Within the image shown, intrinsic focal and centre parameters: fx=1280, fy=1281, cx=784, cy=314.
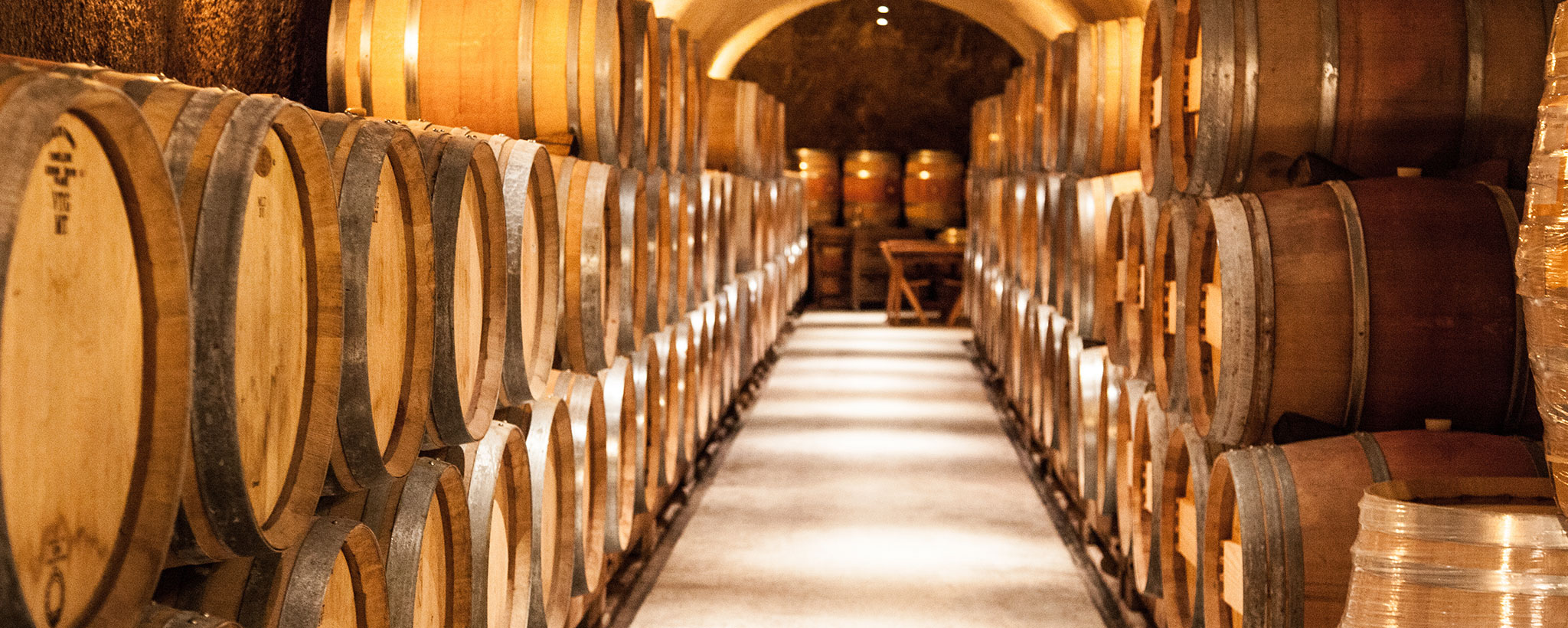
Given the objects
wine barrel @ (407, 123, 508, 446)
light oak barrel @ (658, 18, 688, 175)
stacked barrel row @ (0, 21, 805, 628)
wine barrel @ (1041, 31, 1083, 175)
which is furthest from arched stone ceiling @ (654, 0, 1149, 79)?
wine barrel @ (407, 123, 508, 446)

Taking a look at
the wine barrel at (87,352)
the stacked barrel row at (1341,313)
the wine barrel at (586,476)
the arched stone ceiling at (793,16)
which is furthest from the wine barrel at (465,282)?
the arched stone ceiling at (793,16)

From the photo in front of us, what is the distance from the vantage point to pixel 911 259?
1506cm

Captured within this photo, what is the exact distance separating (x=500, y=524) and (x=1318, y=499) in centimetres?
188

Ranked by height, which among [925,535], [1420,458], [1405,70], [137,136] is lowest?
[925,535]

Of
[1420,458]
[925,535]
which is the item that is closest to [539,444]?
[1420,458]

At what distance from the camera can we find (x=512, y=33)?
13.4 ft

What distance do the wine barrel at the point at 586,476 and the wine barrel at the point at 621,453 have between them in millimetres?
54

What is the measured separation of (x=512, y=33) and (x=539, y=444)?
55.9 inches

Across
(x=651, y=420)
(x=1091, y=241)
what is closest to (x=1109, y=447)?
(x=1091, y=241)

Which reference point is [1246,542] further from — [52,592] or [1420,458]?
[52,592]

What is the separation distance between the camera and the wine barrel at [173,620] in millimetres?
1495

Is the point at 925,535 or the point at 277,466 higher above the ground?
the point at 277,466

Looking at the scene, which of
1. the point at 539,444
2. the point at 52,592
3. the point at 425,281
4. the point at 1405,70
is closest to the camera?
the point at 52,592

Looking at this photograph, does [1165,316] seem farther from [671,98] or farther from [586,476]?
[671,98]
